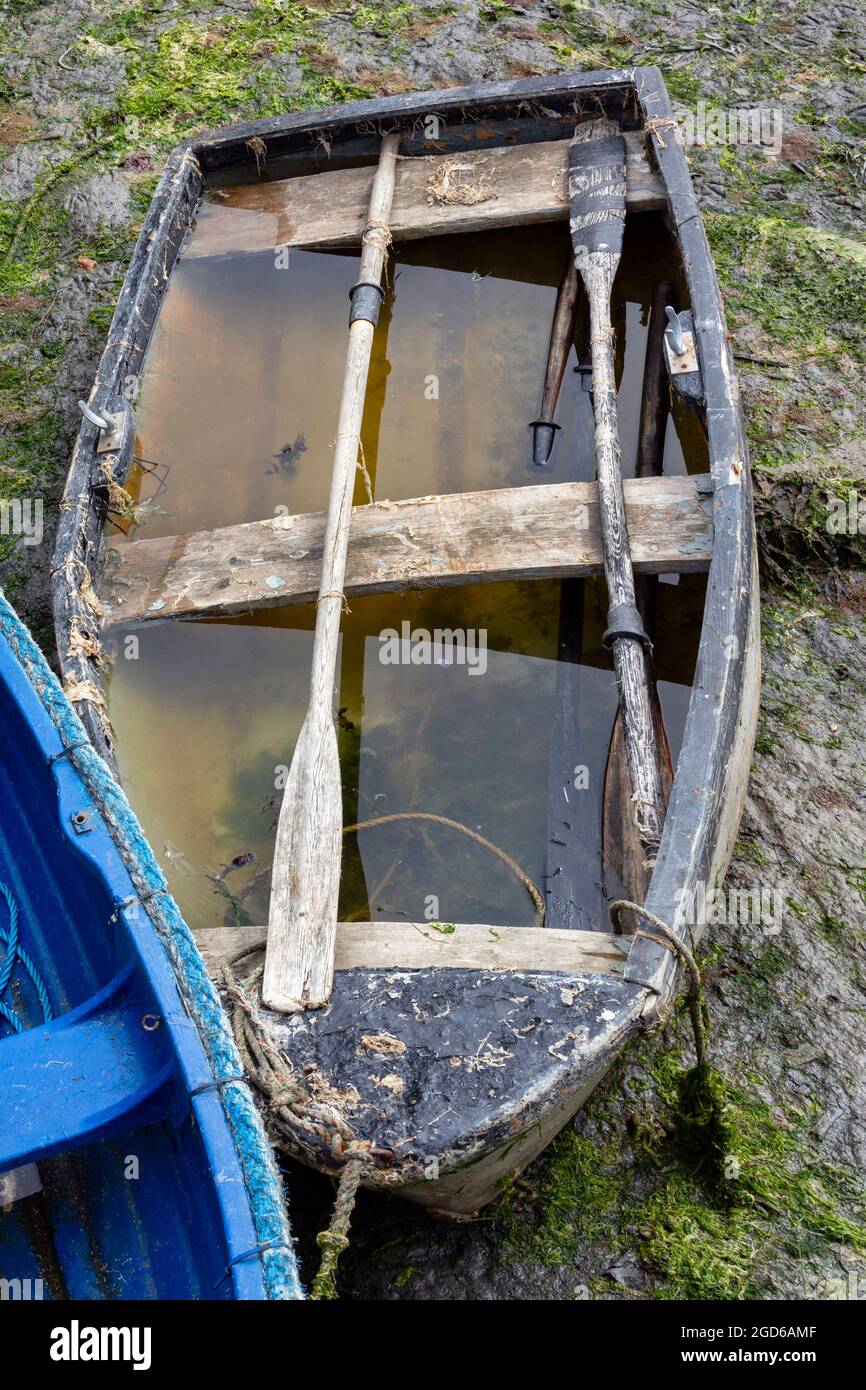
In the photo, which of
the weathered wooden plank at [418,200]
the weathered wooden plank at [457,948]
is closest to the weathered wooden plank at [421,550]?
the weathered wooden plank at [457,948]

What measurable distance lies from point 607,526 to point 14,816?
1984 mm

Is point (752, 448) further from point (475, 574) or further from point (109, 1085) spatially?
point (109, 1085)

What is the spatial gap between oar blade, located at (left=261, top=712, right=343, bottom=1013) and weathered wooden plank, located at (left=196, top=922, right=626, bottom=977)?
0.09 metres

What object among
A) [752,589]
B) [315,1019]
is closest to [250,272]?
[752,589]

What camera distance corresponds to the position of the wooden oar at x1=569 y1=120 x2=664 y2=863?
113 inches

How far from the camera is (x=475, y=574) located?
11.1 feet

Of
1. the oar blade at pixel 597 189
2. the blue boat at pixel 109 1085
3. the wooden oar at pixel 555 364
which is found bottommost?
the blue boat at pixel 109 1085

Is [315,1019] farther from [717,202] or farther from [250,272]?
[717,202]

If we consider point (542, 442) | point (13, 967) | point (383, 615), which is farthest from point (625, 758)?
point (13, 967)

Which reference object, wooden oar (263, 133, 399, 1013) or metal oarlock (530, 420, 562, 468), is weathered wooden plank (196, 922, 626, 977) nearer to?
wooden oar (263, 133, 399, 1013)

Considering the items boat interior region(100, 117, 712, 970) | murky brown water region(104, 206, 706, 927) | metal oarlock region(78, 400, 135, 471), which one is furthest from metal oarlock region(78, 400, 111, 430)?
murky brown water region(104, 206, 706, 927)

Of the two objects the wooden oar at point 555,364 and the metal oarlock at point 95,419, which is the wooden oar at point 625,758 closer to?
the wooden oar at point 555,364

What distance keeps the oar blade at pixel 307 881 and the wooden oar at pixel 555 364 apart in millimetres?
1787

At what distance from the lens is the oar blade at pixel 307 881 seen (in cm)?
244
